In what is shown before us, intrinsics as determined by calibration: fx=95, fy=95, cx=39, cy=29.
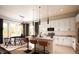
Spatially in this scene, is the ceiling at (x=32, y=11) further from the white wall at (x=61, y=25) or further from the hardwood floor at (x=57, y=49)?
the hardwood floor at (x=57, y=49)

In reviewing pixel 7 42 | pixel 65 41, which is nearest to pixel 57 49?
pixel 65 41

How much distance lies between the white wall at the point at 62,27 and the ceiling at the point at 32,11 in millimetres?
188

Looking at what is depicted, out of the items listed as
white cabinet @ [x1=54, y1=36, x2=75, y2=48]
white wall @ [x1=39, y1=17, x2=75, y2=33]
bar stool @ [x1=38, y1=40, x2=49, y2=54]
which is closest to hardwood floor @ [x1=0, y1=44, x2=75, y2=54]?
white cabinet @ [x1=54, y1=36, x2=75, y2=48]

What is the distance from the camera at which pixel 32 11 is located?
2.27 meters

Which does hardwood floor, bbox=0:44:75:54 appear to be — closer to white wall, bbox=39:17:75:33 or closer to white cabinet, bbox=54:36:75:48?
white cabinet, bbox=54:36:75:48

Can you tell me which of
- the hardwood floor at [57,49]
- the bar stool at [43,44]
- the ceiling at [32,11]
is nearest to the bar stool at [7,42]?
the hardwood floor at [57,49]

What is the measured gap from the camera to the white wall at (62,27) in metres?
2.22

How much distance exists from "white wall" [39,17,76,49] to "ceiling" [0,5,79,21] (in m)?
0.19

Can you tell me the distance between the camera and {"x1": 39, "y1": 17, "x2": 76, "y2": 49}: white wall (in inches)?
87.4
